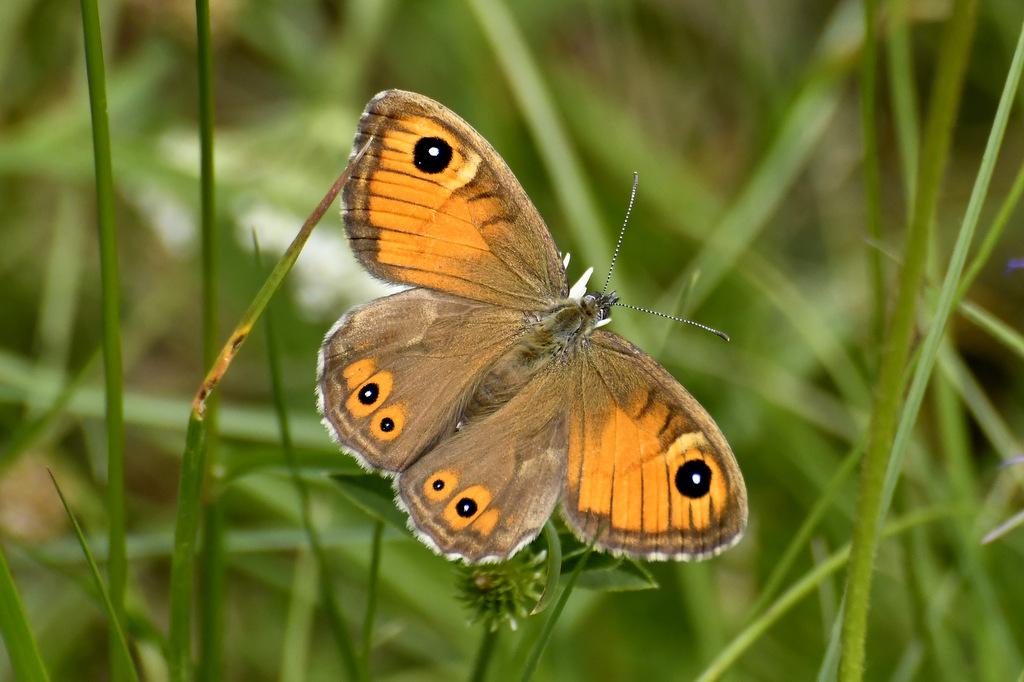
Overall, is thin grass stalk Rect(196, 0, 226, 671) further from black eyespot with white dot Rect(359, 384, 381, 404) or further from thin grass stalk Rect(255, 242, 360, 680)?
black eyespot with white dot Rect(359, 384, 381, 404)

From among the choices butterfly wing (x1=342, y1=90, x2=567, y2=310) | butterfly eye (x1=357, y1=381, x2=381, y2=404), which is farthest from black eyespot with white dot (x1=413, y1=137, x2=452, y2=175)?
butterfly eye (x1=357, y1=381, x2=381, y2=404)

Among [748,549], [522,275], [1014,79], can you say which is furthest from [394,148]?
[748,549]

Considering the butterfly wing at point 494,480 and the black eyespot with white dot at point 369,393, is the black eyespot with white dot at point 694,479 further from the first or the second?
the black eyespot with white dot at point 369,393

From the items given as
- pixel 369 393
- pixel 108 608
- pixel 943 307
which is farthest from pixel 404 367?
pixel 943 307

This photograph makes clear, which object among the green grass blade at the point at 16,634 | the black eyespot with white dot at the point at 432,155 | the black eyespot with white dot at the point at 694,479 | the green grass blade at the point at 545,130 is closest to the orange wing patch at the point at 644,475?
the black eyespot with white dot at the point at 694,479

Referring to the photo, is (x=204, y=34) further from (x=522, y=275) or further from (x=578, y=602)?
(x=578, y=602)
